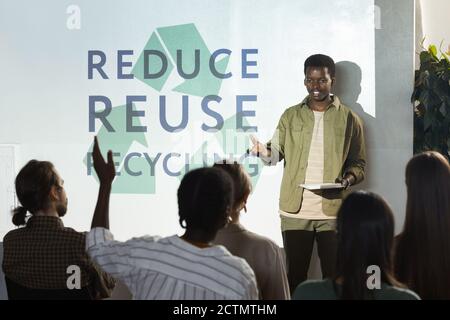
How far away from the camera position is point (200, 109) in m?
4.79

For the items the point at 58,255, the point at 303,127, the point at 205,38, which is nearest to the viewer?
the point at 58,255

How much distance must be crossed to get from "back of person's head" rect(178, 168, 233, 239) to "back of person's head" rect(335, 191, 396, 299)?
37 cm

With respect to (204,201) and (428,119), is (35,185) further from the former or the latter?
(428,119)

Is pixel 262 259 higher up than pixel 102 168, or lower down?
lower down

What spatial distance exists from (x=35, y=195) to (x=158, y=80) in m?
2.10

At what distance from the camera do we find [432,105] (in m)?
4.48

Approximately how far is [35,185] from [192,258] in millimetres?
1011

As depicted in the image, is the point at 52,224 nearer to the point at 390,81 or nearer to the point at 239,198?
the point at 239,198

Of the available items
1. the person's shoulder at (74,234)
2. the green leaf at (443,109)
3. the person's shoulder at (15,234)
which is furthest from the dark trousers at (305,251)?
the person's shoulder at (15,234)

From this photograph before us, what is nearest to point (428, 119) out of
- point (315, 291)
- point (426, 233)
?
point (426, 233)

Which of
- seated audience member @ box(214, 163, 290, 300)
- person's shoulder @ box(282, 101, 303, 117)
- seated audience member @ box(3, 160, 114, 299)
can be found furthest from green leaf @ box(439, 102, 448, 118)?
seated audience member @ box(3, 160, 114, 299)

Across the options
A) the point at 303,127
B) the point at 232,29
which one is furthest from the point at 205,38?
the point at 303,127

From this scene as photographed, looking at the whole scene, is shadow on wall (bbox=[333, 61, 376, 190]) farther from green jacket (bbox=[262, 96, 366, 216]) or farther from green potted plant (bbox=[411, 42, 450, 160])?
green potted plant (bbox=[411, 42, 450, 160])

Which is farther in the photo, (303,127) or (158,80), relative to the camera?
(158,80)
